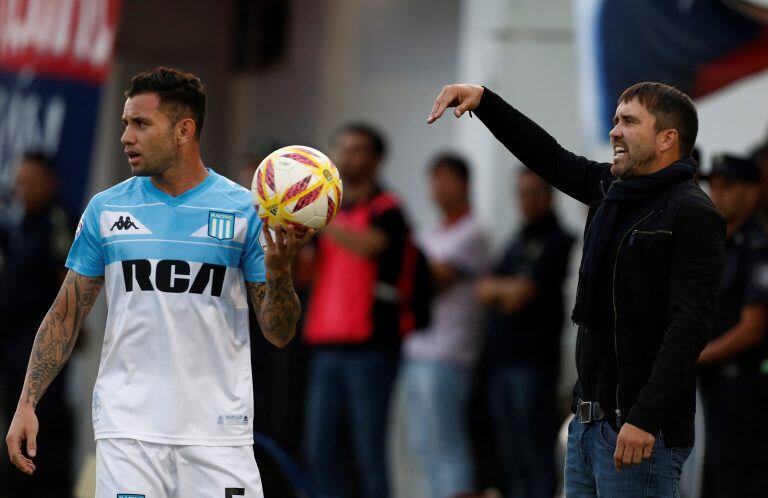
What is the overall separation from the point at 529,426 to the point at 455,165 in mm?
1967

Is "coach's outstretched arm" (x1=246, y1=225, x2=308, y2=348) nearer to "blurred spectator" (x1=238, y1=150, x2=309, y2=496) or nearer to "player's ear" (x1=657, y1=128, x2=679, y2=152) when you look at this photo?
"player's ear" (x1=657, y1=128, x2=679, y2=152)

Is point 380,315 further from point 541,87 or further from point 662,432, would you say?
point 662,432

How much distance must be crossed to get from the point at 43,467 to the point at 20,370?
897 millimetres

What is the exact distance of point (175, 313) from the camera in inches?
214

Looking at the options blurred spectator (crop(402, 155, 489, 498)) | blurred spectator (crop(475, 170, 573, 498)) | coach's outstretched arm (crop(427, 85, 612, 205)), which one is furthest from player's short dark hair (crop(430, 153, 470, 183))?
coach's outstretched arm (crop(427, 85, 612, 205))

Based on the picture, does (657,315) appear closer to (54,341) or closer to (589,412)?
(589,412)

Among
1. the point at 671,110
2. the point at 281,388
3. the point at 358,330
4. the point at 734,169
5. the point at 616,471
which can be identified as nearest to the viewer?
the point at 616,471

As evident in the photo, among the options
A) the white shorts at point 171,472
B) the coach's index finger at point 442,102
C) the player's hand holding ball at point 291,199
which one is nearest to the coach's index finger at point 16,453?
the white shorts at point 171,472

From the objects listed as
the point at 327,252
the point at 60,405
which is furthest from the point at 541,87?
the point at 60,405

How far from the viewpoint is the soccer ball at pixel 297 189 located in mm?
5328

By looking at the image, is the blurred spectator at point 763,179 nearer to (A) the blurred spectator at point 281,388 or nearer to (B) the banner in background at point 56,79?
(A) the blurred spectator at point 281,388

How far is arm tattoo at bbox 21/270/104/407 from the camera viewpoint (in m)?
5.53

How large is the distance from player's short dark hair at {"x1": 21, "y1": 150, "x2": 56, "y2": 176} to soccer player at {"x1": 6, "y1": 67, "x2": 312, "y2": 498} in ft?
16.6

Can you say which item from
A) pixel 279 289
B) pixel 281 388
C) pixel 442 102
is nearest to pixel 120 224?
pixel 279 289
